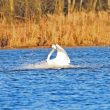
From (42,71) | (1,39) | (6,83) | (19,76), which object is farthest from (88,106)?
(1,39)

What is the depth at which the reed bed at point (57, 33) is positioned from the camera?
3794 centimetres

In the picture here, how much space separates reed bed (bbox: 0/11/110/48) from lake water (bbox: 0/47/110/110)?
5222 millimetres

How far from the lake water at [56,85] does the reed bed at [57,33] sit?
17.1ft

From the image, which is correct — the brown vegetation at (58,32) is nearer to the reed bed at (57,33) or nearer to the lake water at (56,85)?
the reed bed at (57,33)

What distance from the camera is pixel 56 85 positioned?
68.3 feet

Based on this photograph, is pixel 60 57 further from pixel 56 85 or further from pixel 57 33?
pixel 57 33

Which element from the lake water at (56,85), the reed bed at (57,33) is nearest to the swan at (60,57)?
the lake water at (56,85)

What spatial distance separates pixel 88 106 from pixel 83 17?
2360cm

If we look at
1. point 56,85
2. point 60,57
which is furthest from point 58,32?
point 56,85

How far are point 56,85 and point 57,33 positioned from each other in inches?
685

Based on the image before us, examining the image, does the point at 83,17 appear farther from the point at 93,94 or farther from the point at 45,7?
the point at 93,94

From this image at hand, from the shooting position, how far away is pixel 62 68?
26703 mm

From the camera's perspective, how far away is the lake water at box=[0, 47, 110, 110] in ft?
54.7

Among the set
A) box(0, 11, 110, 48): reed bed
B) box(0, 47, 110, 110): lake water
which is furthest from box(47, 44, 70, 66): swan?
box(0, 11, 110, 48): reed bed
